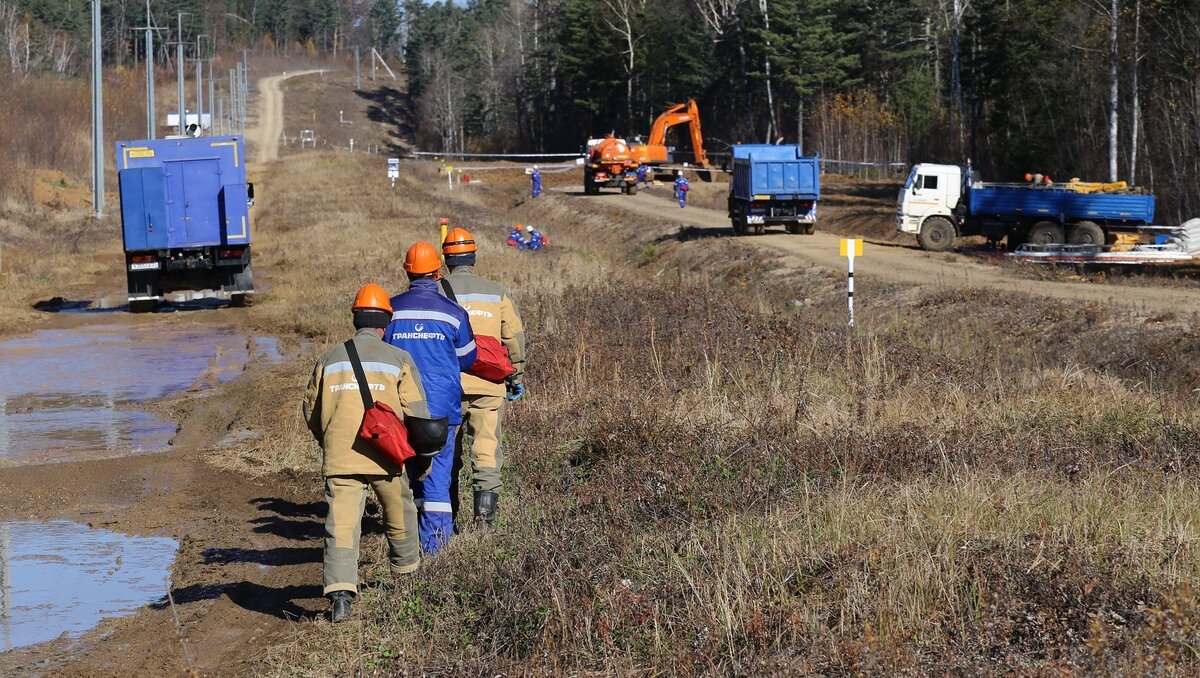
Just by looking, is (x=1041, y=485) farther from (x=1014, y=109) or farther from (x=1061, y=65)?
(x=1014, y=109)

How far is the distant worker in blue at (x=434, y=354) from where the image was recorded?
800cm

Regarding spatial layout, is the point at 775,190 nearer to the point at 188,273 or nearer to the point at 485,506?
the point at 188,273

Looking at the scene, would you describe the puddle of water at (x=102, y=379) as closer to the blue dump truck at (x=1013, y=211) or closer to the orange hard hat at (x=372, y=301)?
the orange hard hat at (x=372, y=301)

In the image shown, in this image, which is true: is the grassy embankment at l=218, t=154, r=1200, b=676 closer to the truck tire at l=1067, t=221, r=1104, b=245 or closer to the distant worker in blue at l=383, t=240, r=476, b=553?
the distant worker in blue at l=383, t=240, r=476, b=553

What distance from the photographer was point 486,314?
28.9ft

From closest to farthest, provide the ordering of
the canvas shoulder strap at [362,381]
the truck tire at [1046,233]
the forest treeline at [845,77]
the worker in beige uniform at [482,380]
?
the canvas shoulder strap at [362,381], the worker in beige uniform at [482,380], the truck tire at [1046,233], the forest treeline at [845,77]

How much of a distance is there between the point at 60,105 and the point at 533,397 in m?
64.2

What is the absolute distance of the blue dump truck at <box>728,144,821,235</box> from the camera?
115ft

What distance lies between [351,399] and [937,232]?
28208 millimetres

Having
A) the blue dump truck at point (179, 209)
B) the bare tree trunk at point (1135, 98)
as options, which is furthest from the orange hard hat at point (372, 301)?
the bare tree trunk at point (1135, 98)

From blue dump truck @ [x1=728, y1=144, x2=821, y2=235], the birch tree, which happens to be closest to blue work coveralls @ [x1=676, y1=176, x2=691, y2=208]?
blue dump truck @ [x1=728, y1=144, x2=821, y2=235]

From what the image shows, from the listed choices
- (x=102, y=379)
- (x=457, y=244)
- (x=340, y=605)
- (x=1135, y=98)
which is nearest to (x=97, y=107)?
(x=102, y=379)

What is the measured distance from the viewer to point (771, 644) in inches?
222

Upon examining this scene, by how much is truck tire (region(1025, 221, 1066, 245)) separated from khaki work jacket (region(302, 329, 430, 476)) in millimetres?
26125
